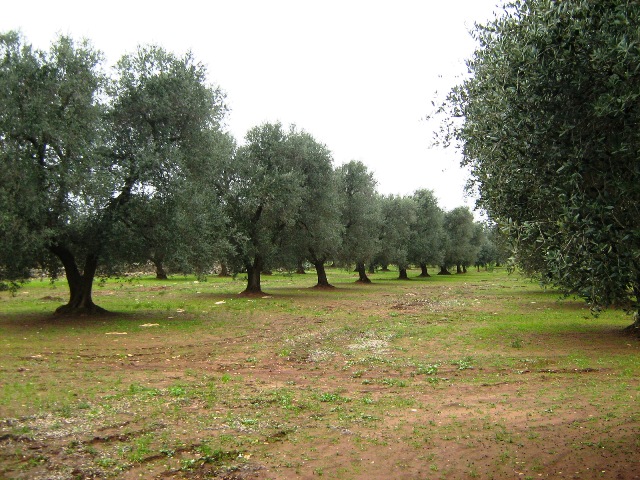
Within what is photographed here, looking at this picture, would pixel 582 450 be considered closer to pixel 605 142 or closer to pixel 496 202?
pixel 496 202

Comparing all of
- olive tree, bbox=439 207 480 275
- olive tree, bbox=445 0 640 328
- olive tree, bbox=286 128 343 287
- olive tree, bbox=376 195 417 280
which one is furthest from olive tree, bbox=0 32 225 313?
olive tree, bbox=439 207 480 275

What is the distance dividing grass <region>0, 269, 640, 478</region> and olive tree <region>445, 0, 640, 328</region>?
11.7 ft

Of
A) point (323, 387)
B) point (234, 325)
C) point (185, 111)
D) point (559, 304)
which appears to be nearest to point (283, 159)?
point (185, 111)

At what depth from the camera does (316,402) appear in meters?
11.4

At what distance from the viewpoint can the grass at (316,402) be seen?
8.07 m

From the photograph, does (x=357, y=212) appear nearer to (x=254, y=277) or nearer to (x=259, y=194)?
(x=254, y=277)

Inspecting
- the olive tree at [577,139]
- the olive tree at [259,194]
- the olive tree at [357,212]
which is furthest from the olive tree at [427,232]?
the olive tree at [577,139]

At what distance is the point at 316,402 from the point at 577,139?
25.3 ft

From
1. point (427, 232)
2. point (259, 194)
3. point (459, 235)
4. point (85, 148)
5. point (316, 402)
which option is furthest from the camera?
point (459, 235)

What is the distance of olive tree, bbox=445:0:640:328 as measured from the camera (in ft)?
21.5

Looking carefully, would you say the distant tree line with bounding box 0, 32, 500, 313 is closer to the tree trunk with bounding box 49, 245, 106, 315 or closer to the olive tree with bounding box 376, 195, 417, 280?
the tree trunk with bounding box 49, 245, 106, 315

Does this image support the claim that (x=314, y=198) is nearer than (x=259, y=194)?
No

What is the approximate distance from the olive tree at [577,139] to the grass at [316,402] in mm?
3570

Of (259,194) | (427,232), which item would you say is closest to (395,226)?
(427,232)
